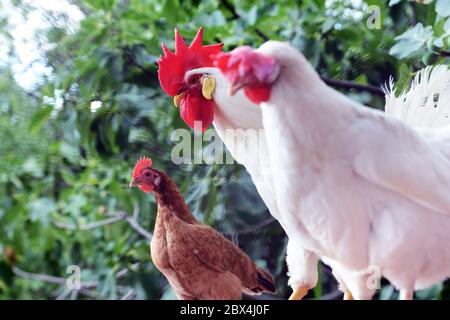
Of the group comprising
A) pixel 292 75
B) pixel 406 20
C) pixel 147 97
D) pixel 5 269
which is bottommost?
pixel 5 269

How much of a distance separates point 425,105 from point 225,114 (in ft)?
0.96

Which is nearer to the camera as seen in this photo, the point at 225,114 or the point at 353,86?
the point at 225,114

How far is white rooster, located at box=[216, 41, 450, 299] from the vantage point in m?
0.55

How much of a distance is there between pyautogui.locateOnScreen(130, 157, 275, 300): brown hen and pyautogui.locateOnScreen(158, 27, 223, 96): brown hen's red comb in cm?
15

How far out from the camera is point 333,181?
559 mm

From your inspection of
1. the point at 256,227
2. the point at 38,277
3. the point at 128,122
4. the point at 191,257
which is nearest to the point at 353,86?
the point at 256,227

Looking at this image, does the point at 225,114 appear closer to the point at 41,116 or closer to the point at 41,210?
the point at 41,116

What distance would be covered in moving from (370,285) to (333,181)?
152 millimetres

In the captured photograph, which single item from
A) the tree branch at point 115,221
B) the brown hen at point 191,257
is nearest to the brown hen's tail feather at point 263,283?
the brown hen at point 191,257

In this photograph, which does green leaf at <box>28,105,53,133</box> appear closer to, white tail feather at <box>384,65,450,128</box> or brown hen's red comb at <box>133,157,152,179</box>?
brown hen's red comb at <box>133,157,152,179</box>

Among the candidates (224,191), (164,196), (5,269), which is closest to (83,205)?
(5,269)

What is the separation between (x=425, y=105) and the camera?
78 cm
